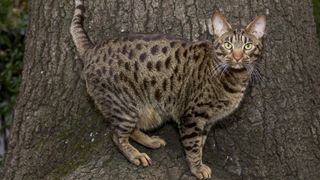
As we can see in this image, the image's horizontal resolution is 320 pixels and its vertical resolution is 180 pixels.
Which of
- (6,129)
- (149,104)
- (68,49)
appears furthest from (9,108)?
(149,104)

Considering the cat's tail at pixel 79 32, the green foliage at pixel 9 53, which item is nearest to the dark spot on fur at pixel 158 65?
the cat's tail at pixel 79 32

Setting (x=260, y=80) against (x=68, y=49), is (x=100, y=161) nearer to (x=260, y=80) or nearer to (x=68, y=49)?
(x=68, y=49)

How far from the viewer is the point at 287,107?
455 centimetres

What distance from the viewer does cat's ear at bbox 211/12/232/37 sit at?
156 inches

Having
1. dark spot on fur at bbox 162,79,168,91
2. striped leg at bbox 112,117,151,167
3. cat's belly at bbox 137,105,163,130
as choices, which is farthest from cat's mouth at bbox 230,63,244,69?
striped leg at bbox 112,117,151,167

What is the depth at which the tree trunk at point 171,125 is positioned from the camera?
442cm

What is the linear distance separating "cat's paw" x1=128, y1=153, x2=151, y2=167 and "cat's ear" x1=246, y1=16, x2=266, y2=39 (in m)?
1.03

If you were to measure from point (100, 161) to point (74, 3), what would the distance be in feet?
3.37

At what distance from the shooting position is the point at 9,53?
702cm

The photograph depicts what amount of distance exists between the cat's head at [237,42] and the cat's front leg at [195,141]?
0.44 m

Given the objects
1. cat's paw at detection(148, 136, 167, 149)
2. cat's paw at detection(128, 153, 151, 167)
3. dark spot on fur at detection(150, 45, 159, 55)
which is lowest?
cat's paw at detection(128, 153, 151, 167)

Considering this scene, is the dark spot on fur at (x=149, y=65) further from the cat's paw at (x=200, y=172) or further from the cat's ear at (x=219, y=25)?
the cat's paw at (x=200, y=172)

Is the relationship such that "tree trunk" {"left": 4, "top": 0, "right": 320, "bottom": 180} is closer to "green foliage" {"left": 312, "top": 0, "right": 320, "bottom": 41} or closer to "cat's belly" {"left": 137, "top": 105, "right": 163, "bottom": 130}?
"cat's belly" {"left": 137, "top": 105, "right": 163, "bottom": 130}

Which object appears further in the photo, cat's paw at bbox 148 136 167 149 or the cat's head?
cat's paw at bbox 148 136 167 149
